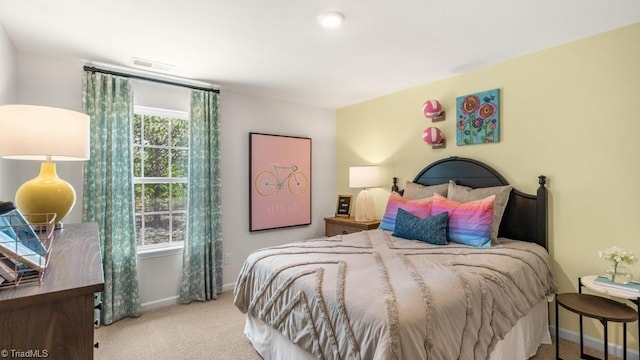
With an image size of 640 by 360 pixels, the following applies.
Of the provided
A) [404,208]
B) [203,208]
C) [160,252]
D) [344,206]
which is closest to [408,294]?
[404,208]

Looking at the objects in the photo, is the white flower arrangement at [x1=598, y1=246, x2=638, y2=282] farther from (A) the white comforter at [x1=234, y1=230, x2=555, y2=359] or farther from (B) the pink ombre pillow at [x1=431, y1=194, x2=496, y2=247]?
(B) the pink ombre pillow at [x1=431, y1=194, x2=496, y2=247]

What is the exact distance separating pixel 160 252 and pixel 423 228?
8.90 feet

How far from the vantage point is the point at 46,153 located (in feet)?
5.05

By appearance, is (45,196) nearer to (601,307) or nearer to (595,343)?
(601,307)

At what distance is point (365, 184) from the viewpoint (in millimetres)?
3896

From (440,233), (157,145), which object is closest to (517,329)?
(440,233)

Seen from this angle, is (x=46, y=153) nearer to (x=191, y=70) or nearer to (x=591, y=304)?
(x=191, y=70)

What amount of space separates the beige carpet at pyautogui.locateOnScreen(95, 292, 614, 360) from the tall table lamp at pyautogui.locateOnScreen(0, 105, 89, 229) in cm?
132

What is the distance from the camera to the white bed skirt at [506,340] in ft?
6.27

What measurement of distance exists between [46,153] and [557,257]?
364 centimetres

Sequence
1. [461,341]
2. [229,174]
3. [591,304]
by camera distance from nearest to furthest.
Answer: [461,341] → [591,304] → [229,174]

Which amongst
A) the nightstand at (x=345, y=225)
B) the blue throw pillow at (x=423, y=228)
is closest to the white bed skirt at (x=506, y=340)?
the blue throw pillow at (x=423, y=228)

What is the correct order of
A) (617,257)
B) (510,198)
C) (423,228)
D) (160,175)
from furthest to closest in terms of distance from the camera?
(160,175)
(510,198)
(423,228)
(617,257)

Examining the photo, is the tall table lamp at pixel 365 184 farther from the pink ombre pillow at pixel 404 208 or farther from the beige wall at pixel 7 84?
the beige wall at pixel 7 84
